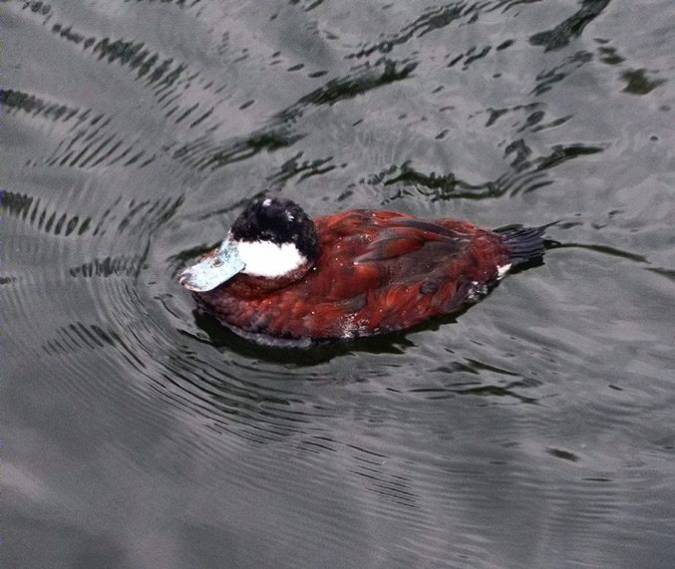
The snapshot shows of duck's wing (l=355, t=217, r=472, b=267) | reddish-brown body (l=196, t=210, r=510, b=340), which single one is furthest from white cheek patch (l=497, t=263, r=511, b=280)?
duck's wing (l=355, t=217, r=472, b=267)

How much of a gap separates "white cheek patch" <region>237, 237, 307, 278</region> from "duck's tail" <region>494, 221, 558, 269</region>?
122 cm

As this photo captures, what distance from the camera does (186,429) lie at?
6.19 metres

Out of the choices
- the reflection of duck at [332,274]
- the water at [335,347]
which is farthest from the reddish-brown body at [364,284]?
the water at [335,347]

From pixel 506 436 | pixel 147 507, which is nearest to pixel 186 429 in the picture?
pixel 147 507

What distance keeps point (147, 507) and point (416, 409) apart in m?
1.47

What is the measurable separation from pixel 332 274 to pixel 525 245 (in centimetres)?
116

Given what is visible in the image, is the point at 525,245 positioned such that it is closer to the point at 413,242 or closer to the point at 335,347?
the point at 413,242

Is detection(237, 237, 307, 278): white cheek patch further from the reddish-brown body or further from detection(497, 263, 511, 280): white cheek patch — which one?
detection(497, 263, 511, 280): white cheek patch

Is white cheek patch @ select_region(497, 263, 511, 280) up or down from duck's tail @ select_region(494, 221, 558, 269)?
down

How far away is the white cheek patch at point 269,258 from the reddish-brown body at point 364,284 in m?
0.05

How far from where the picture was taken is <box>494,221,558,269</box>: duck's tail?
23.4 feet

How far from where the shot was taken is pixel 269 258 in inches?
270

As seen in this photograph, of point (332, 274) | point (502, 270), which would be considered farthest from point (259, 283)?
point (502, 270)

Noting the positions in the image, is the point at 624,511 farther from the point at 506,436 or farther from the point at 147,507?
the point at 147,507
